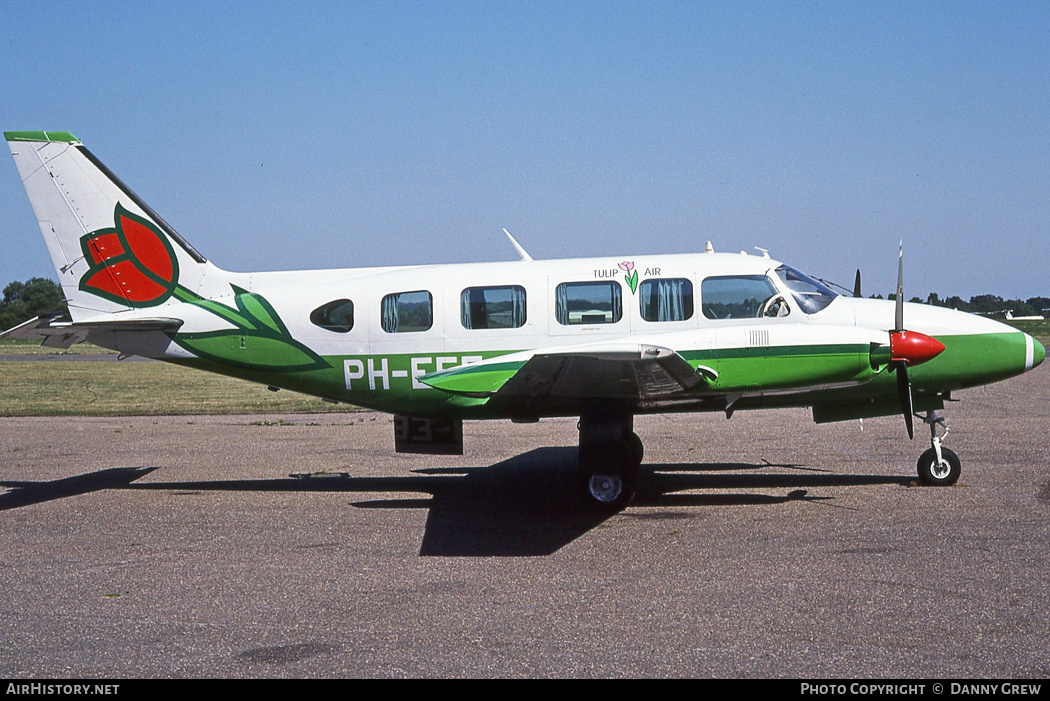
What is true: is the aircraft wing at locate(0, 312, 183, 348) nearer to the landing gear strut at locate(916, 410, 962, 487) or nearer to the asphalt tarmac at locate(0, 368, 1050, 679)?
the asphalt tarmac at locate(0, 368, 1050, 679)

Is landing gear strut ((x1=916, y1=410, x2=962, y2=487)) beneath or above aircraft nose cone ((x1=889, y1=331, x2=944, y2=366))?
beneath

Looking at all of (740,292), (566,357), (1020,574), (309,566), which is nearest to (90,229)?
(309,566)

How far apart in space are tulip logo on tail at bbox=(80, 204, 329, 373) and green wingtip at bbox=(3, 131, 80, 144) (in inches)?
43.7

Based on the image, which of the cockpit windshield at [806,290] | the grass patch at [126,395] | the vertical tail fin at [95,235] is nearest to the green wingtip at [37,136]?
the vertical tail fin at [95,235]

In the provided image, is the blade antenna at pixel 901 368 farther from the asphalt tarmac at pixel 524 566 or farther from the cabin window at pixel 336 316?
the cabin window at pixel 336 316

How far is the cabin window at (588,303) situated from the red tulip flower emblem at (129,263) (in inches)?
204

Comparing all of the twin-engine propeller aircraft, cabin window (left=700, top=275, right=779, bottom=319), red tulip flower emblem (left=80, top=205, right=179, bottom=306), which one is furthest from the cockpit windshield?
red tulip flower emblem (left=80, top=205, right=179, bottom=306)

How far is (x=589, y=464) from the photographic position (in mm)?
10016

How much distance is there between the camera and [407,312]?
11117mm

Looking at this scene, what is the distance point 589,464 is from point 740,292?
2.69 metres

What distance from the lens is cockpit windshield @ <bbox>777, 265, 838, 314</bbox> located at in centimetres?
1054

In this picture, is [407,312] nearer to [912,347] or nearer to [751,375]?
[751,375]

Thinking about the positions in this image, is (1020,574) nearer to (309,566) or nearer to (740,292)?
(740,292)

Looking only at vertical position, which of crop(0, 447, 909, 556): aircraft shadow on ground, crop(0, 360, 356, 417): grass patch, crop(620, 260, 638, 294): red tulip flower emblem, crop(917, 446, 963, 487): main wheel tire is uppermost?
crop(620, 260, 638, 294): red tulip flower emblem
